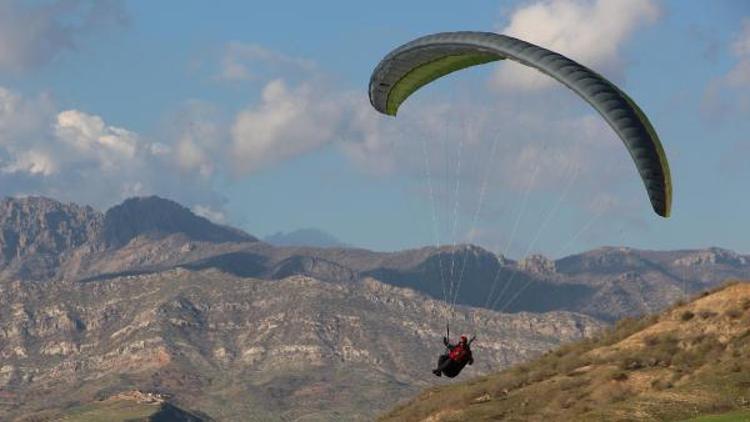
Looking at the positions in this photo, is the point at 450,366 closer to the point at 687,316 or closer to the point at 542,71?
the point at 542,71

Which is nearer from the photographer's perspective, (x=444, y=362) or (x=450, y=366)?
(x=450, y=366)

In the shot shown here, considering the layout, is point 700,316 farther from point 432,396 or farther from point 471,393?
point 432,396

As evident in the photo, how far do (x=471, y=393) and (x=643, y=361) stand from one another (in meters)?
21.3

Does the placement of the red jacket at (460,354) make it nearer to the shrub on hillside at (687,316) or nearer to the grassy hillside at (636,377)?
the grassy hillside at (636,377)

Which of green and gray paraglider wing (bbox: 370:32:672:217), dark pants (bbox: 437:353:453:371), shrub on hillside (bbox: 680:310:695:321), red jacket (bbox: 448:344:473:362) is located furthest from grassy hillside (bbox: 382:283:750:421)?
green and gray paraglider wing (bbox: 370:32:672:217)

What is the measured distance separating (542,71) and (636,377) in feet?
168

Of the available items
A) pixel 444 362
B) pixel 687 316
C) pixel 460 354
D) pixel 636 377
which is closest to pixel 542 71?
pixel 460 354

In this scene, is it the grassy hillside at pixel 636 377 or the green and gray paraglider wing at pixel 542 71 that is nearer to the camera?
the green and gray paraglider wing at pixel 542 71

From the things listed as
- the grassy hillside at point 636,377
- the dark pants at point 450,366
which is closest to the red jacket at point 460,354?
the dark pants at point 450,366

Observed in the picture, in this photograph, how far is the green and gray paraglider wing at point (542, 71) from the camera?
44156 millimetres

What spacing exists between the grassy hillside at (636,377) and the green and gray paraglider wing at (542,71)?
26.4 meters

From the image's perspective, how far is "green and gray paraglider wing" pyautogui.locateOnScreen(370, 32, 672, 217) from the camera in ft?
145

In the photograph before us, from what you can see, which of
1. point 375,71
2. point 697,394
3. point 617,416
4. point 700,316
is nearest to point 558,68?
point 375,71

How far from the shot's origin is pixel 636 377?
92.8 metres
